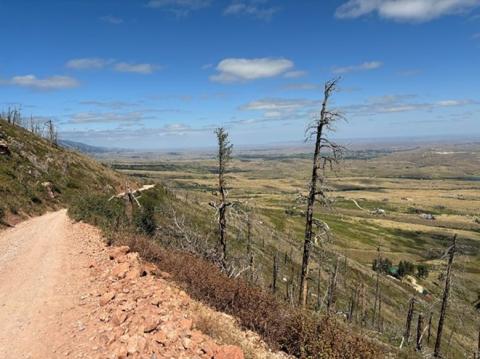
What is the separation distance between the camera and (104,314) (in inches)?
380

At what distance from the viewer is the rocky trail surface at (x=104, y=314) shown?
7.95 meters

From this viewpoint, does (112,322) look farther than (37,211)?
No

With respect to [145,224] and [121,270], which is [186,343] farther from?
[145,224]

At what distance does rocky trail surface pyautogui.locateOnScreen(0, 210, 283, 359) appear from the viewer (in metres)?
7.95

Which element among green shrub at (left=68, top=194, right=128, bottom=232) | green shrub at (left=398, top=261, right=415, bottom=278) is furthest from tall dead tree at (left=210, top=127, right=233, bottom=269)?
green shrub at (left=398, top=261, right=415, bottom=278)

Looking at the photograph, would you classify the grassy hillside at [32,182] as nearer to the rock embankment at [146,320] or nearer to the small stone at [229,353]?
the rock embankment at [146,320]

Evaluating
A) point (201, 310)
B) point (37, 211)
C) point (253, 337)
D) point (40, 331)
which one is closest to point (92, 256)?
point (40, 331)

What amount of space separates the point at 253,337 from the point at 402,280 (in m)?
106

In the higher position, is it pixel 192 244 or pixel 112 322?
pixel 112 322

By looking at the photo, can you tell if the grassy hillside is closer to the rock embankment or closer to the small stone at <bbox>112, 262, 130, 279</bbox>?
the small stone at <bbox>112, 262, 130, 279</bbox>

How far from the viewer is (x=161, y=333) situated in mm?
8070

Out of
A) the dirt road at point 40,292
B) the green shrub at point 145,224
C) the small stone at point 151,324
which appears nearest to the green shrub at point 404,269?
the green shrub at point 145,224

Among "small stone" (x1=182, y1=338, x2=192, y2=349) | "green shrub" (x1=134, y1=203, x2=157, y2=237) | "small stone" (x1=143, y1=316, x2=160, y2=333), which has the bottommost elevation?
"green shrub" (x1=134, y1=203, x2=157, y2=237)

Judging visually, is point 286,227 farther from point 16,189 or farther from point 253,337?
point 253,337
